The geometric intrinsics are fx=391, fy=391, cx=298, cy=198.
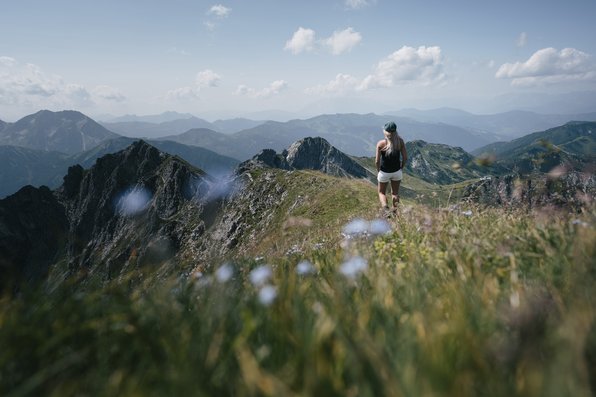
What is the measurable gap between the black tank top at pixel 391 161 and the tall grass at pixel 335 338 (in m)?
9.94

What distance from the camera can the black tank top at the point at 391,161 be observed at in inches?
516

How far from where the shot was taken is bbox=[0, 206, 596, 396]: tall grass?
4.81 ft

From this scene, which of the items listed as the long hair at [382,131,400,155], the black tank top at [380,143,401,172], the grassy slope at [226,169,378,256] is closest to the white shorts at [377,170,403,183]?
the black tank top at [380,143,401,172]

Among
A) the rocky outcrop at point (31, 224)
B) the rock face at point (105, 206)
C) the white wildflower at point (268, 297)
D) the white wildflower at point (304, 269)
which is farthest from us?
the rocky outcrop at point (31, 224)

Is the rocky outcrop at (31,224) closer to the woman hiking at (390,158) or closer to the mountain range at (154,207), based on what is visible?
the mountain range at (154,207)

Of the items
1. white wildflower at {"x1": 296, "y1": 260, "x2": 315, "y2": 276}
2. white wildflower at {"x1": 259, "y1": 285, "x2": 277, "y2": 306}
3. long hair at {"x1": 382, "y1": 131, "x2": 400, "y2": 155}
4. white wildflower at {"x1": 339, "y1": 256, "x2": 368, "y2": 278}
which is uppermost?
long hair at {"x1": 382, "y1": 131, "x2": 400, "y2": 155}

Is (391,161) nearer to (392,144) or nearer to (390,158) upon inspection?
(390,158)

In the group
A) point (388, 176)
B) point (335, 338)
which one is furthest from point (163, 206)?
point (335, 338)

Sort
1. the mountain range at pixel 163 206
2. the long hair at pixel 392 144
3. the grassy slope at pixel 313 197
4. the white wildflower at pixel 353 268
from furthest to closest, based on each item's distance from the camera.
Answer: the mountain range at pixel 163 206 → the grassy slope at pixel 313 197 → the long hair at pixel 392 144 → the white wildflower at pixel 353 268

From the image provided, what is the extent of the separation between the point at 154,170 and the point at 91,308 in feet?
555

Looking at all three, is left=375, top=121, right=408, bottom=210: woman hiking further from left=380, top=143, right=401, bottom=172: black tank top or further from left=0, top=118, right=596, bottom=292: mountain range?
left=0, top=118, right=596, bottom=292: mountain range

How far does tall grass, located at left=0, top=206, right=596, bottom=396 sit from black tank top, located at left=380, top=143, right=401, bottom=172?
9.94m

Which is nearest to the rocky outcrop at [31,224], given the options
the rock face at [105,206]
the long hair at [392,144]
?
the rock face at [105,206]

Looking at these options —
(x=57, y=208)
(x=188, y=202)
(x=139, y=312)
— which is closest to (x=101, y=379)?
(x=139, y=312)
